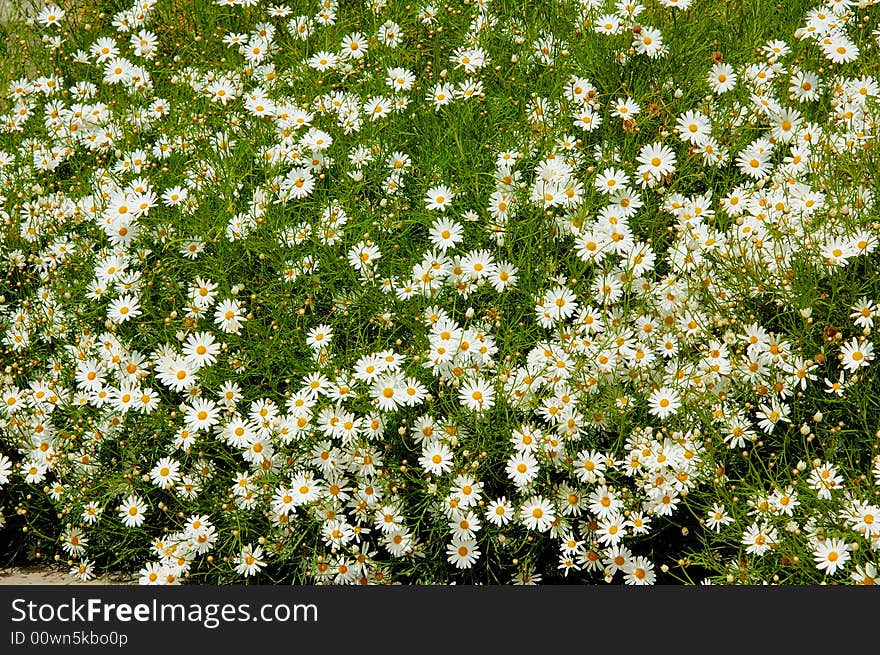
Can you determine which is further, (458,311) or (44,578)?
(44,578)

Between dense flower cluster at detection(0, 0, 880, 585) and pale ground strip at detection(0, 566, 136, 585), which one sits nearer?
dense flower cluster at detection(0, 0, 880, 585)

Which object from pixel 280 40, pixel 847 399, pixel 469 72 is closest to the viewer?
pixel 847 399

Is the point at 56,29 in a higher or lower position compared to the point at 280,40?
higher

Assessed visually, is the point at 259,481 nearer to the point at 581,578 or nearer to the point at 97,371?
the point at 97,371

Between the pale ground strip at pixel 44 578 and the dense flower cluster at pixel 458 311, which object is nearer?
the dense flower cluster at pixel 458 311

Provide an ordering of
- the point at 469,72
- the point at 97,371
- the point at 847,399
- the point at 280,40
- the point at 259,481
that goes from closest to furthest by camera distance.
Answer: the point at 847,399, the point at 259,481, the point at 97,371, the point at 469,72, the point at 280,40

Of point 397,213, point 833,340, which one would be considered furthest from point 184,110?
point 833,340

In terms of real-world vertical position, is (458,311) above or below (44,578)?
above

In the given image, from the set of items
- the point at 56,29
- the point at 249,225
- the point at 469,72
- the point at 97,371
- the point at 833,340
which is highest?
the point at 56,29
